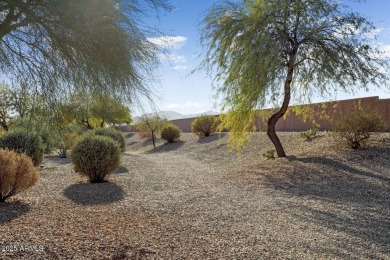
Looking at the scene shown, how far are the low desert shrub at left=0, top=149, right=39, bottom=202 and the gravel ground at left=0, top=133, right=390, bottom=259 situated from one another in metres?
0.35

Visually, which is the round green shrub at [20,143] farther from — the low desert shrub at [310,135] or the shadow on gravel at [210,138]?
the shadow on gravel at [210,138]

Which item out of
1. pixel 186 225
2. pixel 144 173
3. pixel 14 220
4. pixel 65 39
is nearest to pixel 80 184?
pixel 144 173

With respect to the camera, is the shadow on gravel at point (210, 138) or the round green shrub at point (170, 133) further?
the round green shrub at point (170, 133)

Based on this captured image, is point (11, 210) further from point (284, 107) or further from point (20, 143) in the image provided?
point (284, 107)

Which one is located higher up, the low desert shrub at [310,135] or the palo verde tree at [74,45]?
the palo verde tree at [74,45]

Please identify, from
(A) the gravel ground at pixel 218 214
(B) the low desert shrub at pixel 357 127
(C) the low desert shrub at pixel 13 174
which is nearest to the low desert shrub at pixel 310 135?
(B) the low desert shrub at pixel 357 127

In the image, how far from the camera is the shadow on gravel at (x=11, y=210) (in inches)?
232

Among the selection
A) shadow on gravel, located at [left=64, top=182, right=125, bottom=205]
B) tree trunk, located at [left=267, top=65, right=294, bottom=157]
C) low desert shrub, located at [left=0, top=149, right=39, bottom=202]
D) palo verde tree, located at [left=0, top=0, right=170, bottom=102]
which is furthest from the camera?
tree trunk, located at [left=267, top=65, right=294, bottom=157]

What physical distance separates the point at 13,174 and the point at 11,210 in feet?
3.33

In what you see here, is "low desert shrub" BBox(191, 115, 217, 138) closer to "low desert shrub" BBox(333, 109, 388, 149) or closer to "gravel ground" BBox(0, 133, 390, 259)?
"gravel ground" BBox(0, 133, 390, 259)

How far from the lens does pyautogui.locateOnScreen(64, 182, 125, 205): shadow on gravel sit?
318 inches

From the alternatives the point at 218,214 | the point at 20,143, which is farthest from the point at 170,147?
the point at 218,214

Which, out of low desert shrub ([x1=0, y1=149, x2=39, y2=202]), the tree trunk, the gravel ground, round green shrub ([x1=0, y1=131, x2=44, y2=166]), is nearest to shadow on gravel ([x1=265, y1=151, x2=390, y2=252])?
the gravel ground

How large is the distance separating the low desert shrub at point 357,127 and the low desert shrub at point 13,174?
1097cm
